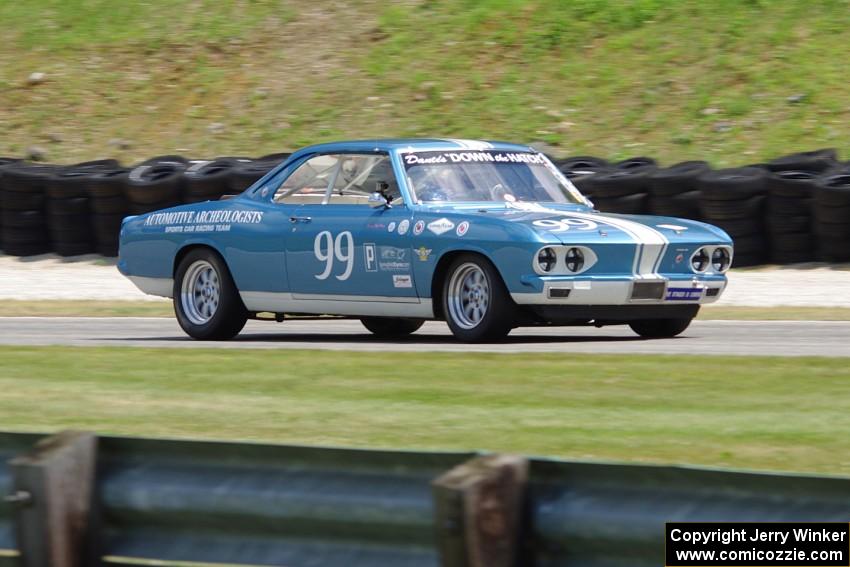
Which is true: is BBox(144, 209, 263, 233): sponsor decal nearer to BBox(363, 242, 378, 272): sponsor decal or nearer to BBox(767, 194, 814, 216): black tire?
BBox(363, 242, 378, 272): sponsor decal

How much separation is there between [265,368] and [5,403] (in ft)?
5.75

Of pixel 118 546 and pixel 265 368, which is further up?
pixel 118 546

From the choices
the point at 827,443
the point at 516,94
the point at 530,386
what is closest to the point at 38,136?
the point at 516,94

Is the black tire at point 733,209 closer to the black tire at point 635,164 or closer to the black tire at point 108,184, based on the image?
the black tire at point 635,164

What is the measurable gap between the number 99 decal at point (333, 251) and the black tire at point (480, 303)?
86 centimetres

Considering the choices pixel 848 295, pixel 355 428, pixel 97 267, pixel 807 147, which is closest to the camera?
pixel 355 428

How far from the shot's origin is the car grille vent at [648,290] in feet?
32.8

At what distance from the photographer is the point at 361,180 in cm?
1107

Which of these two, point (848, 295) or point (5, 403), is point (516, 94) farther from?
point (5, 403)

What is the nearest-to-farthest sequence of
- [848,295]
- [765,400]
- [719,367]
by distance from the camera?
[765,400]
[719,367]
[848,295]

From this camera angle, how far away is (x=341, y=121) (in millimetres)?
26906

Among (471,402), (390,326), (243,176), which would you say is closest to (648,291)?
(390,326)

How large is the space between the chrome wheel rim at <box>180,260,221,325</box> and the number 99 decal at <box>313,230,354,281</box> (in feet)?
3.52

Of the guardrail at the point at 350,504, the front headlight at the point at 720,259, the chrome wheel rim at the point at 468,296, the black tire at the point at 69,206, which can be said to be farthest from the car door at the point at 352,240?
the black tire at the point at 69,206
